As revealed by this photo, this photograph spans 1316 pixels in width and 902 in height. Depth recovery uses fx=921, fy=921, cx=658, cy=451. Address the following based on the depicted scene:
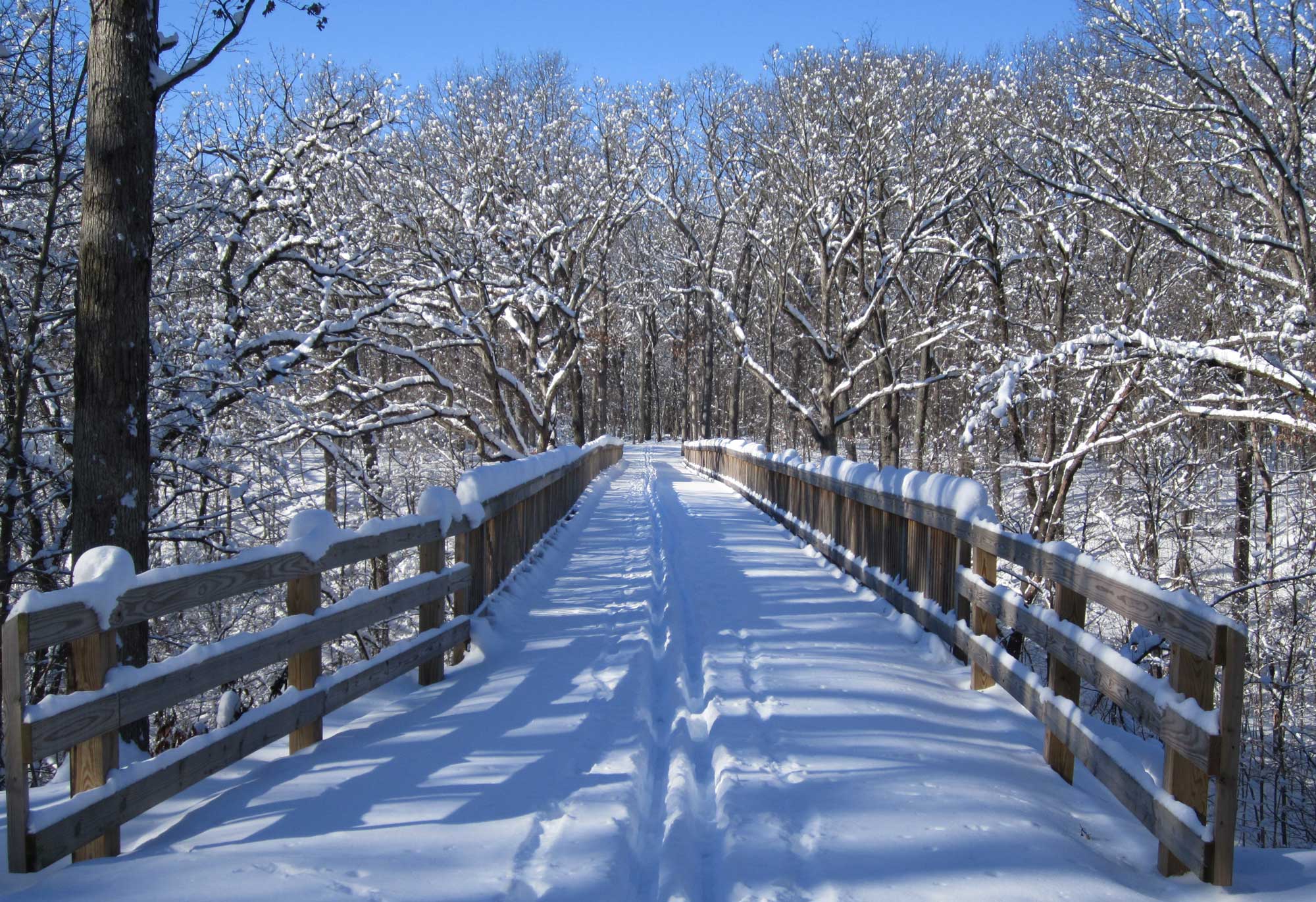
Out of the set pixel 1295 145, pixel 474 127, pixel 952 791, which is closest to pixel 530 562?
pixel 952 791

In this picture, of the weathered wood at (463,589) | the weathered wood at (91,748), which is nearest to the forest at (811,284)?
the weathered wood at (463,589)

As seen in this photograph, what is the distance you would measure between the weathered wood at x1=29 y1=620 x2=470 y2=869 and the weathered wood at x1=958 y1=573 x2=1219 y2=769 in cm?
365

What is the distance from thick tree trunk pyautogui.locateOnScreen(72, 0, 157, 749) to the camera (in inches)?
225

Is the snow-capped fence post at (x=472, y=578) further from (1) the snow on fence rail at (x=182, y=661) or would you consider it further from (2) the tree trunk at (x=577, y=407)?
(2) the tree trunk at (x=577, y=407)

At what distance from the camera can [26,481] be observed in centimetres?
841

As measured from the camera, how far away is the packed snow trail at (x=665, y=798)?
131 inches

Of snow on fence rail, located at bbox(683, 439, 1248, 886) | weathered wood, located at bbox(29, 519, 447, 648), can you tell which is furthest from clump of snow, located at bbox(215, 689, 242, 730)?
snow on fence rail, located at bbox(683, 439, 1248, 886)

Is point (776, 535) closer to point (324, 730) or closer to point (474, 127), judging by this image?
point (324, 730)

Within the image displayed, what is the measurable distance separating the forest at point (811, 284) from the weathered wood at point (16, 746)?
468cm

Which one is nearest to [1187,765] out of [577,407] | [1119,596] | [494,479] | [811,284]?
[1119,596]

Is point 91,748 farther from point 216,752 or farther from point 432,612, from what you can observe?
point 432,612

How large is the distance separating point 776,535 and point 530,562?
483 centimetres

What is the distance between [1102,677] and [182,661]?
12.9 ft

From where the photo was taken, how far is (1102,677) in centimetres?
399
